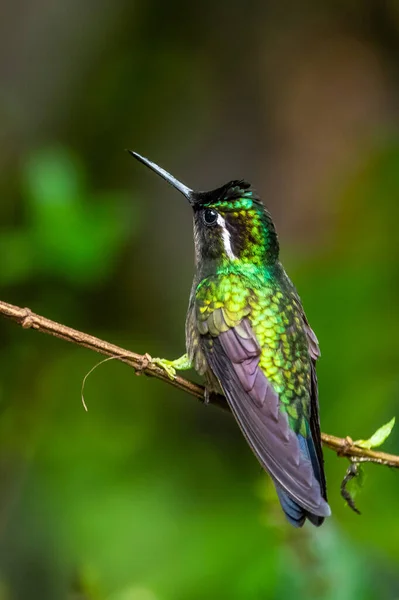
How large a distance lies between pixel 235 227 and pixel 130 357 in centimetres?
80

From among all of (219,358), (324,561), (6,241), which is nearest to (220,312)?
(219,358)

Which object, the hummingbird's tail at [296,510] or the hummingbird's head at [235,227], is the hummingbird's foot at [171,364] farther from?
the hummingbird's tail at [296,510]

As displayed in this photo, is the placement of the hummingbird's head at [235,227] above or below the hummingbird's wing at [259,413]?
above

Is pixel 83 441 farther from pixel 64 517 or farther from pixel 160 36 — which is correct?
pixel 160 36

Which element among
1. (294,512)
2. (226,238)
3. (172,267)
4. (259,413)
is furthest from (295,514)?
(172,267)

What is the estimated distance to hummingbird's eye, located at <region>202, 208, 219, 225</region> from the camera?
3260 millimetres

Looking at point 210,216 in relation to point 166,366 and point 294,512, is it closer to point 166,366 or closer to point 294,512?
point 166,366

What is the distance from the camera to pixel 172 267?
6.32 m

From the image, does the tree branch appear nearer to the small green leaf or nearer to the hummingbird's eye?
the small green leaf

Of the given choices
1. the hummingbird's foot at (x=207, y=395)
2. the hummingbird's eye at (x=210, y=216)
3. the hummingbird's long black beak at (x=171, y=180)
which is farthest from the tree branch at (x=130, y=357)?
the hummingbird's long black beak at (x=171, y=180)

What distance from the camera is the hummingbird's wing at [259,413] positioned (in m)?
2.60

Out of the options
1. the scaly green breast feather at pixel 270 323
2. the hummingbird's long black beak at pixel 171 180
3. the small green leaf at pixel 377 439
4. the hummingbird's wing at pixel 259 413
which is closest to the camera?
the hummingbird's wing at pixel 259 413

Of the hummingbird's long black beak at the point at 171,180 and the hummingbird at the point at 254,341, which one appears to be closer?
the hummingbird at the point at 254,341

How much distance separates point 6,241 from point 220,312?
1546 mm
